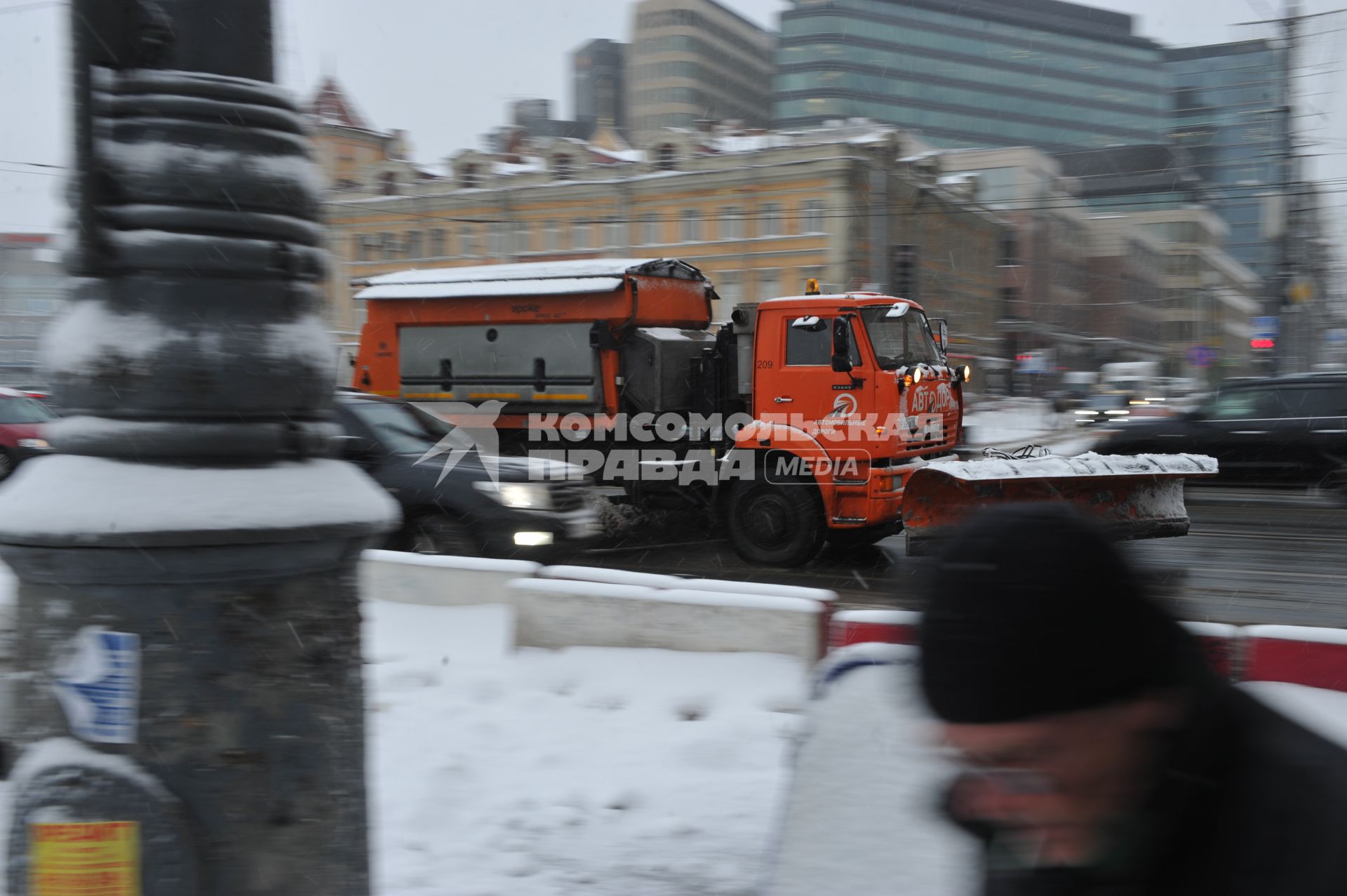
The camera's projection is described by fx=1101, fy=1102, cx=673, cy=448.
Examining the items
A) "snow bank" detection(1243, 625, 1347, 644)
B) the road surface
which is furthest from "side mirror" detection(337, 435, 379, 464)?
"snow bank" detection(1243, 625, 1347, 644)

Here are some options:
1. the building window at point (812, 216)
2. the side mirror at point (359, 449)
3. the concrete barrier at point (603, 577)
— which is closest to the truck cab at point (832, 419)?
the side mirror at point (359, 449)

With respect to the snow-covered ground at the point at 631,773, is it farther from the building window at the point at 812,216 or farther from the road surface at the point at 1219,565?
the building window at the point at 812,216

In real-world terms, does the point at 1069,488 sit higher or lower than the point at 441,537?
higher

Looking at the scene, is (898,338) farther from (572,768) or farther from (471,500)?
(572,768)

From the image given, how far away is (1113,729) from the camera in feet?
3.86

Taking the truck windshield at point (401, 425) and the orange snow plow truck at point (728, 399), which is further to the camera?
the truck windshield at point (401, 425)

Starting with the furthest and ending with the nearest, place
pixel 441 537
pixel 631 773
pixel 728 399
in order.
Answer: pixel 728 399, pixel 441 537, pixel 631 773

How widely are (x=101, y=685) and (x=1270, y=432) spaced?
16.2 m

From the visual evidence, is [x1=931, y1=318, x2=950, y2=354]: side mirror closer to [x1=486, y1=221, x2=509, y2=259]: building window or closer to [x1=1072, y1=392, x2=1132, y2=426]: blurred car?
[x1=1072, y1=392, x2=1132, y2=426]: blurred car

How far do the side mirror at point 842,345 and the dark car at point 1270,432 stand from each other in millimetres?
7869

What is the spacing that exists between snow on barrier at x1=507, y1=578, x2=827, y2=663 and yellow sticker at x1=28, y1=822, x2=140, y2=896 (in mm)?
3963

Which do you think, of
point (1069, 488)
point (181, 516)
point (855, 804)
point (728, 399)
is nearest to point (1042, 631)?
point (181, 516)

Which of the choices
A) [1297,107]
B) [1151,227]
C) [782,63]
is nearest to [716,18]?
[782,63]

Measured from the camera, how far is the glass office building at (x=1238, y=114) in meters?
23.5
